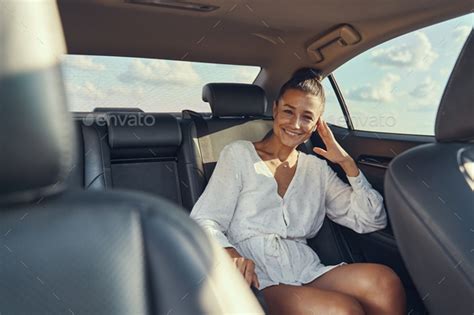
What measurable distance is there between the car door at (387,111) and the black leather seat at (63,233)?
124 cm

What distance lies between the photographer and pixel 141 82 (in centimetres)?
246

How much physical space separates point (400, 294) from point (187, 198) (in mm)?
994

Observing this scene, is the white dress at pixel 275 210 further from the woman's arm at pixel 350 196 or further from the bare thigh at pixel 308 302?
the bare thigh at pixel 308 302

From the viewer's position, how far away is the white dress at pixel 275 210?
176cm

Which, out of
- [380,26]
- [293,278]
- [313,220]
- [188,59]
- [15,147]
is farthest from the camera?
[188,59]

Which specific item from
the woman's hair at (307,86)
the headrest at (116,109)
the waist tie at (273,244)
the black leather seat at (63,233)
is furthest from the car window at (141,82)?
the black leather seat at (63,233)

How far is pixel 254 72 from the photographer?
9.50ft

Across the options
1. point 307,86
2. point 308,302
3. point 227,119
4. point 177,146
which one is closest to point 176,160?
point 177,146

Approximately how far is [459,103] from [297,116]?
600 mm

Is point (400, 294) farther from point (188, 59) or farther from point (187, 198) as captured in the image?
point (188, 59)

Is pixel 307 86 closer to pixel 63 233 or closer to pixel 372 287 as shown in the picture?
pixel 372 287

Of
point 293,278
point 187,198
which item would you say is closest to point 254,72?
point 187,198

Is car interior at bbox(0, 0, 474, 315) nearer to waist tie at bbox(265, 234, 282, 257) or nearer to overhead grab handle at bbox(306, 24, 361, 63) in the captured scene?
overhead grab handle at bbox(306, 24, 361, 63)

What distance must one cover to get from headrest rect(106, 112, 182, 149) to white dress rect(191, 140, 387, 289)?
440 mm
